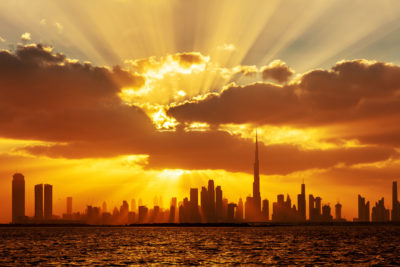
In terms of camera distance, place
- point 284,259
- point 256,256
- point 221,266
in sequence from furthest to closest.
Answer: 1. point 256,256
2. point 284,259
3. point 221,266

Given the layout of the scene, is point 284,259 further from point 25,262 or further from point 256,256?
point 25,262

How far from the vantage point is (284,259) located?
10562 centimetres

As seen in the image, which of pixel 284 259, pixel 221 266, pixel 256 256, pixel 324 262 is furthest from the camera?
pixel 256 256

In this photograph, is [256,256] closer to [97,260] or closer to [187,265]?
[187,265]

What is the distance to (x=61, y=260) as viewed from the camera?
106812 millimetres

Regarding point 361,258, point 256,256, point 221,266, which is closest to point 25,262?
point 221,266

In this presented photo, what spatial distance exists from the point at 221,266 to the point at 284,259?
18.8 meters

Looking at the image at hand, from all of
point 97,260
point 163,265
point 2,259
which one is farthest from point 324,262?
point 2,259

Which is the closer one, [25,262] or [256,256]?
[25,262]

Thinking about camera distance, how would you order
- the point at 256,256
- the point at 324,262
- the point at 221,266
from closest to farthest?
1. the point at 221,266
2. the point at 324,262
3. the point at 256,256

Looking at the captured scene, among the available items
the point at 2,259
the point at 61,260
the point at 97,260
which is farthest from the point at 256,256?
the point at 2,259

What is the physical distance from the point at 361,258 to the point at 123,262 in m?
47.6

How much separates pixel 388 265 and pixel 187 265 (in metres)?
35.2

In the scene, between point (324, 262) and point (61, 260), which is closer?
point (324, 262)
